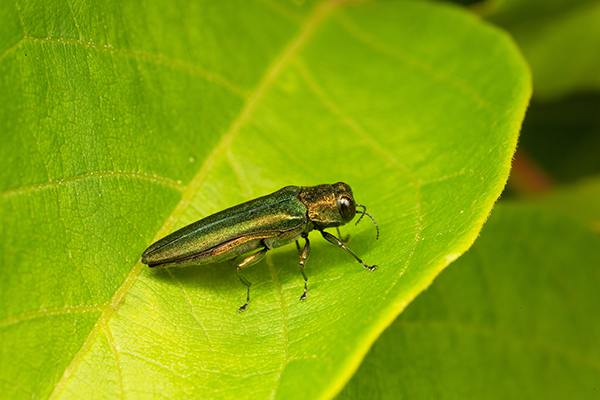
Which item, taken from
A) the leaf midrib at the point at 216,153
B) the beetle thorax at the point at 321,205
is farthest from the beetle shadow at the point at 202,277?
the beetle thorax at the point at 321,205

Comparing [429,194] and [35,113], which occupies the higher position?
[35,113]

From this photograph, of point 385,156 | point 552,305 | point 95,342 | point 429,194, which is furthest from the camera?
point 552,305

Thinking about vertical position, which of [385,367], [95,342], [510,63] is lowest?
[385,367]

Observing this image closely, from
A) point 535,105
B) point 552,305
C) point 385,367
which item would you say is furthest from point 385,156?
point 535,105

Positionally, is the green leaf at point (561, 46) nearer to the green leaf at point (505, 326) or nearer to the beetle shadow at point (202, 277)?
the green leaf at point (505, 326)

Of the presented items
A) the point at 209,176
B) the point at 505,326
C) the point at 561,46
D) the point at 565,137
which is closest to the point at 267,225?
the point at 209,176

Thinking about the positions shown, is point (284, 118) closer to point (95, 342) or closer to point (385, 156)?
point (385, 156)

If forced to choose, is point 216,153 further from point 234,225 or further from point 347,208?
point 347,208

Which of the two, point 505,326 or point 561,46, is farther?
point 561,46
